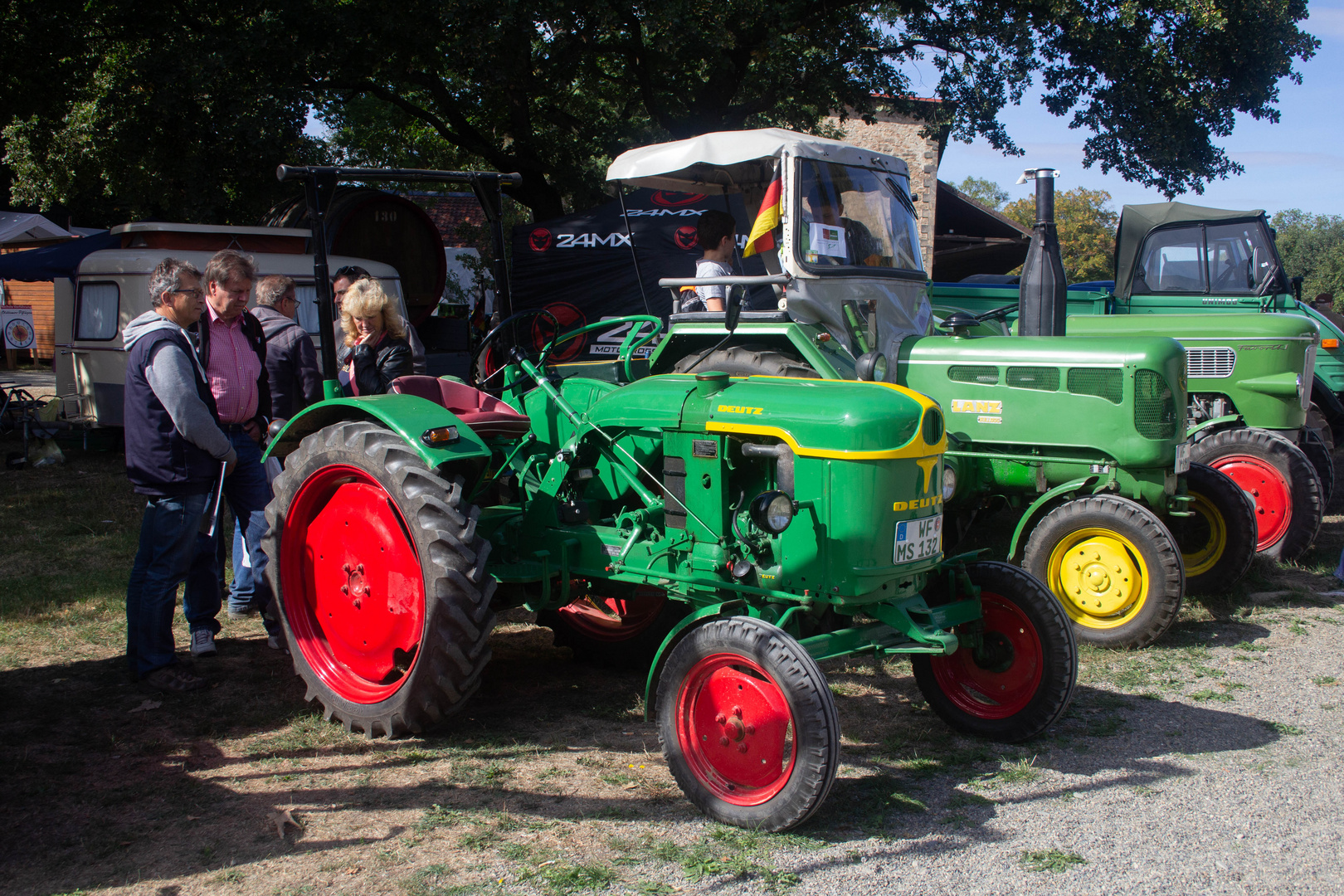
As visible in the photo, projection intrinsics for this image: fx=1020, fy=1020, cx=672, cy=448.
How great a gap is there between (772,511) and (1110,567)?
2.58m

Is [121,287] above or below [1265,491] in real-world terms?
above

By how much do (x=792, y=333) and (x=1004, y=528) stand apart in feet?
10.0

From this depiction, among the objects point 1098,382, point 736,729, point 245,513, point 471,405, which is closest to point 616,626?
point 471,405

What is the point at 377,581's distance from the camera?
12.4ft

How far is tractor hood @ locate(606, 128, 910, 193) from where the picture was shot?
5.02 meters

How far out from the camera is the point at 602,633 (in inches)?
180

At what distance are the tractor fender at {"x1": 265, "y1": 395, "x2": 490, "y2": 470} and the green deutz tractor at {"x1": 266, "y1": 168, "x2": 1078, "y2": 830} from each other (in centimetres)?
1

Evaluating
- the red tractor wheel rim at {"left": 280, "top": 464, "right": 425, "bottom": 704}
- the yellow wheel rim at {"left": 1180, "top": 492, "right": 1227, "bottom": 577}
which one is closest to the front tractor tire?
the red tractor wheel rim at {"left": 280, "top": 464, "right": 425, "bottom": 704}

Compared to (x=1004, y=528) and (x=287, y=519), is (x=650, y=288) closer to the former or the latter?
(x=1004, y=528)

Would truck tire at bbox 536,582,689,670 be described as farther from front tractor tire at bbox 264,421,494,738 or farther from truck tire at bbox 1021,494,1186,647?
truck tire at bbox 1021,494,1186,647

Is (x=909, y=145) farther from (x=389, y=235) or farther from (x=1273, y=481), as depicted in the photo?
(x=1273, y=481)

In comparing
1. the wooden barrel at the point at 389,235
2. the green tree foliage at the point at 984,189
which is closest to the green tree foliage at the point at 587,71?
the wooden barrel at the point at 389,235

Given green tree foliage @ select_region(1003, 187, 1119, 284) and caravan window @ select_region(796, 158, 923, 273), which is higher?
green tree foliage @ select_region(1003, 187, 1119, 284)

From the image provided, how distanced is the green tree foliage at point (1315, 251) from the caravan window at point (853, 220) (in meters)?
28.5
